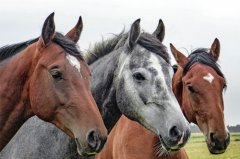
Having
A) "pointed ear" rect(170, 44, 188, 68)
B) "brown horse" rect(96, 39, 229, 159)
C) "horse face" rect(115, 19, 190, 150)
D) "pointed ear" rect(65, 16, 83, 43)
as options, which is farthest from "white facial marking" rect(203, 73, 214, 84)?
"pointed ear" rect(65, 16, 83, 43)

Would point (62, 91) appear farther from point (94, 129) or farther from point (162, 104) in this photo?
point (162, 104)

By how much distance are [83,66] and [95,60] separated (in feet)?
7.04

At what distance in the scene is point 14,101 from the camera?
6.04m

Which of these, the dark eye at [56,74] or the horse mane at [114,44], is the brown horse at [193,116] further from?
the dark eye at [56,74]

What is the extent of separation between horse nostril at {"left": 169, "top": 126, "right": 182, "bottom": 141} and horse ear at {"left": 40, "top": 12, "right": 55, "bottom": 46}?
192cm

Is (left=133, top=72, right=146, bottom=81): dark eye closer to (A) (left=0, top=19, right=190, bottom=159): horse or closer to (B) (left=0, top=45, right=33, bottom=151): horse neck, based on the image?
(A) (left=0, top=19, right=190, bottom=159): horse

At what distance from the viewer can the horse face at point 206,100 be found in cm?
812

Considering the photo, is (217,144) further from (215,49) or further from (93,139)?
(93,139)

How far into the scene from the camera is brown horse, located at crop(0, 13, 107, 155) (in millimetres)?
5441

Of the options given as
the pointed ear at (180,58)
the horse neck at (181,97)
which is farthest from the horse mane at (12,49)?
the pointed ear at (180,58)

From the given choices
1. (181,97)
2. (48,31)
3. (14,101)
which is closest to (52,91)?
(14,101)

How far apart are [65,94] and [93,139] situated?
27.0 inches

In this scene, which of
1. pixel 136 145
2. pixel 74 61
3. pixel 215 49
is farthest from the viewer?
pixel 215 49

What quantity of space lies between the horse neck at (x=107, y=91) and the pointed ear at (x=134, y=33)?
334 millimetres
